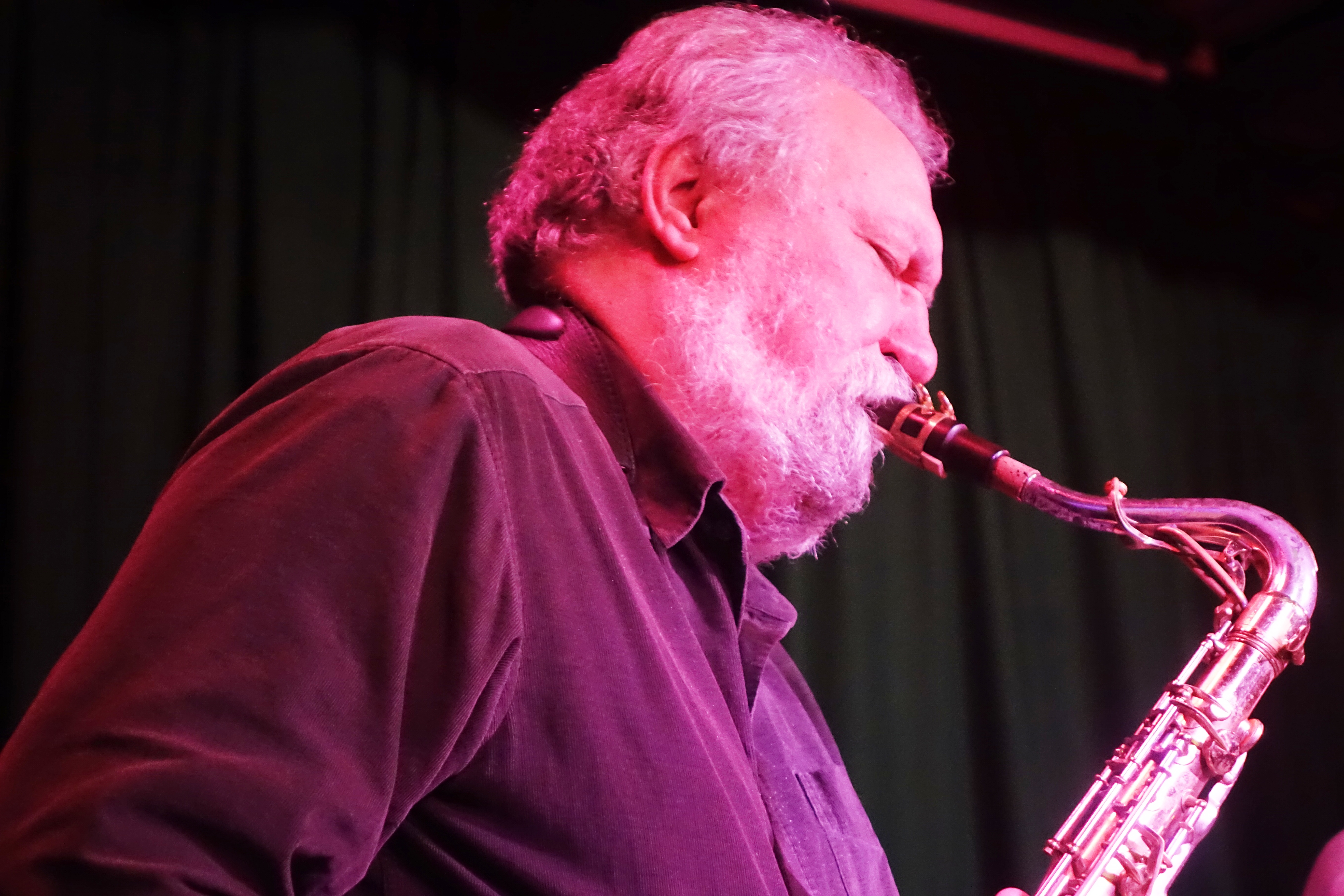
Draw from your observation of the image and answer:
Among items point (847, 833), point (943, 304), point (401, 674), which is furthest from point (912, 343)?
point (943, 304)

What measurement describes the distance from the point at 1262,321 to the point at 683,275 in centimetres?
225

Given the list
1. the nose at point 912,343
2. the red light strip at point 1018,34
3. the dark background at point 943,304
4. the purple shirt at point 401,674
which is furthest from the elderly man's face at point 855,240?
the red light strip at point 1018,34

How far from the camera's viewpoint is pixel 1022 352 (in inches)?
Answer: 97.9

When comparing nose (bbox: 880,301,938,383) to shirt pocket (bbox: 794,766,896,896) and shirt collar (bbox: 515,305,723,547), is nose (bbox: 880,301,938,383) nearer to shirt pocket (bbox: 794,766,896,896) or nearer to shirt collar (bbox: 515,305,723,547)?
shirt collar (bbox: 515,305,723,547)

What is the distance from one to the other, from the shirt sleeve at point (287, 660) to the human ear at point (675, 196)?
1.57 feet

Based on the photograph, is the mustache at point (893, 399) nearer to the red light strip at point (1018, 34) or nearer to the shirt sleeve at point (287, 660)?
the shirt sleeve at point (287, 660)

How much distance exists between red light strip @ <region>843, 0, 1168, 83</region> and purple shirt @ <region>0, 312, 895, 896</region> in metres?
1.98

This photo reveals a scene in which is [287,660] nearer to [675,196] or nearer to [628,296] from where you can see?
[628,296]

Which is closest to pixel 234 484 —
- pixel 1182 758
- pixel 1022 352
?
pixel 1182 758

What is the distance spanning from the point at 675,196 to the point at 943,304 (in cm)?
142

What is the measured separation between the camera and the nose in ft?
4.21

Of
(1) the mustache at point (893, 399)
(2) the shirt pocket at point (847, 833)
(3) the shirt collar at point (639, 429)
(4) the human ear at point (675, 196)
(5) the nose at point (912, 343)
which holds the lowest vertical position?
(2) the shirt pocket at point (847, 833)

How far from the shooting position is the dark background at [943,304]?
162 cm

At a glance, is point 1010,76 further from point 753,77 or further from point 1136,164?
point 753,77
